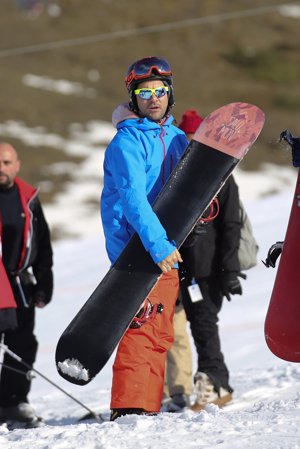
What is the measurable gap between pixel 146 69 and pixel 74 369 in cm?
149

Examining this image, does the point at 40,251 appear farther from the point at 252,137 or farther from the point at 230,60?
the point at 230,60

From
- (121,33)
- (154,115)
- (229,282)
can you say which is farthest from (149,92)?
(121,33)

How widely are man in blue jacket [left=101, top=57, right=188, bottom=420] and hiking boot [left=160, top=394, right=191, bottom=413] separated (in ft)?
3.51

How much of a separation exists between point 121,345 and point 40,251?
1682 millimetres

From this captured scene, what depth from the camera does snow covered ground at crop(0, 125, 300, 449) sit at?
3.94 metres

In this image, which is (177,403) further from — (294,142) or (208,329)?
(294,142)

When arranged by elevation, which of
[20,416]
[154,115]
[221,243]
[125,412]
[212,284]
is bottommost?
[20,416]

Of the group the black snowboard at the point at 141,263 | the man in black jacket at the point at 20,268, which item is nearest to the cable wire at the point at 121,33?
the man in black jacket at the point at 20,268

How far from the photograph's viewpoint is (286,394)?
5.73 meters

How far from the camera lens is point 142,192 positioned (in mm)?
4492

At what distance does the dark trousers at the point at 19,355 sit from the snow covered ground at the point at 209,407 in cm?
27

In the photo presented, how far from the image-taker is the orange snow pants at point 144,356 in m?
4.66

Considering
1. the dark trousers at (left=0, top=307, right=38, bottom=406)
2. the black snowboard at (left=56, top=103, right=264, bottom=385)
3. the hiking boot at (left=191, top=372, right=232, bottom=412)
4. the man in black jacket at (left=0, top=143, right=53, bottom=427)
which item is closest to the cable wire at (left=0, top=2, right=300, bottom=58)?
the man in black jacket at (left=0, top=143, right=53, bottom=427)

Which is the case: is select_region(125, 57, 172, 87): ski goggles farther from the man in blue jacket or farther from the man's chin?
the man's chin
